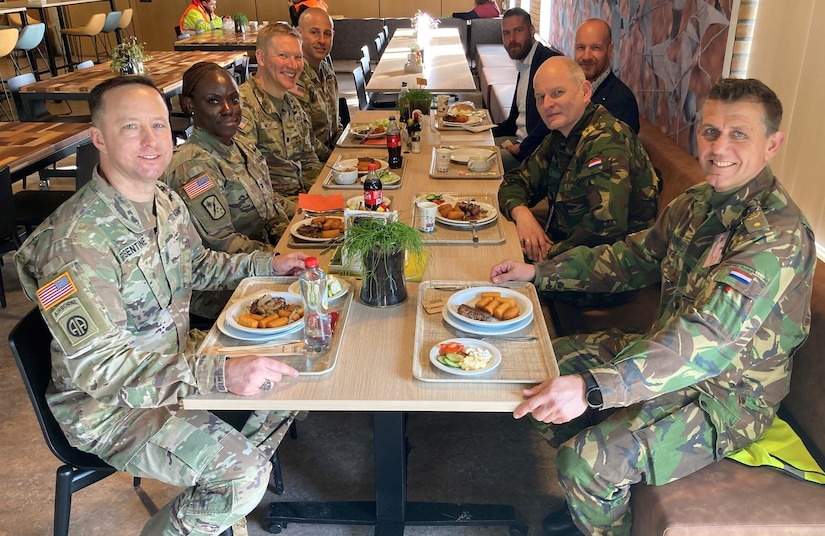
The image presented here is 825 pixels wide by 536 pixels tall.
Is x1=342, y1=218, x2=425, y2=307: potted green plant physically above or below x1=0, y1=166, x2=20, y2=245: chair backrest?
above

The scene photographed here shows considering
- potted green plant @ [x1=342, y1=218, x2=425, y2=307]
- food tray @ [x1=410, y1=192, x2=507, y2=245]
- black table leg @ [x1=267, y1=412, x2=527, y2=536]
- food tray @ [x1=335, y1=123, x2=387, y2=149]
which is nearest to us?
potted green plant @ [x1=342, y1=218, x2=425, y2=307]

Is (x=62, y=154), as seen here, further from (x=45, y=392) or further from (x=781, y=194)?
(x=781, y=194)

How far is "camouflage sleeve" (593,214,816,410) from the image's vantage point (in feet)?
4.92

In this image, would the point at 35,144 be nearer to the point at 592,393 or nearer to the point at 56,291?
the point at 56,291

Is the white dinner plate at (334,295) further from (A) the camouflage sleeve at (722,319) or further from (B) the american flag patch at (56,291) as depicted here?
(A) the camouflage sleeve at (722,319)

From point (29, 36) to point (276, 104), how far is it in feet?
20.5

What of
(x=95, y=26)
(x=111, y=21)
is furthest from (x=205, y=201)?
(x=111, y=21)

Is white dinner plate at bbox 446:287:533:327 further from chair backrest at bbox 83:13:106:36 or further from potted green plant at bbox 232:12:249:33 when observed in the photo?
chair backrest at bbox 83:13:106:36

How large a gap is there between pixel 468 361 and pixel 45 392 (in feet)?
3.48

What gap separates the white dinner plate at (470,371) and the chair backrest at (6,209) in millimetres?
2390

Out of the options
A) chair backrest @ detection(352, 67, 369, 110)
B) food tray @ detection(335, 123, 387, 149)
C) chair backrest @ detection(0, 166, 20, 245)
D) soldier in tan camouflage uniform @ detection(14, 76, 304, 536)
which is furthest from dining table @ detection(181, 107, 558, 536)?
chair backrest @ detection(352, 67, 369, 110)

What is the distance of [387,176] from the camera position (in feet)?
9.14

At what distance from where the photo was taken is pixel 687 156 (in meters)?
2.91

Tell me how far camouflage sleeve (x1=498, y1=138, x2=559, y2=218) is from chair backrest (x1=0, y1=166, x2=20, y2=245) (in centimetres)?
218
